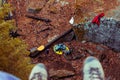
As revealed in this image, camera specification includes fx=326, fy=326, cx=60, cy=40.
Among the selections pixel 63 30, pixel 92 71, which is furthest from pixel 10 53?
pixel 63 30

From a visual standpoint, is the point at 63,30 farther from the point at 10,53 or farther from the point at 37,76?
the point at 37,76

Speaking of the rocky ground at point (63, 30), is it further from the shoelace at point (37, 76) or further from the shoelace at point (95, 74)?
the shoelace at point (37, 76)

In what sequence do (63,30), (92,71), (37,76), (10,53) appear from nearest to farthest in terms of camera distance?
(37,76), (92,71), (10,53), (63,30)

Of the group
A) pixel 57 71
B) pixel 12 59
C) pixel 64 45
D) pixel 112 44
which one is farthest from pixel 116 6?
pixel 12 59

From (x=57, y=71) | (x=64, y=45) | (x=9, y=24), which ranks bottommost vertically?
(x=57, y=71)

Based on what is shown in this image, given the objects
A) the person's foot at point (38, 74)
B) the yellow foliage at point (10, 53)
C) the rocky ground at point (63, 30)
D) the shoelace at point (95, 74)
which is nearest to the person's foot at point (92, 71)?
the shoelace at point (95, 74)

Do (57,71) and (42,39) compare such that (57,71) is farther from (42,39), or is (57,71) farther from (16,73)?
(16,73)
